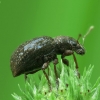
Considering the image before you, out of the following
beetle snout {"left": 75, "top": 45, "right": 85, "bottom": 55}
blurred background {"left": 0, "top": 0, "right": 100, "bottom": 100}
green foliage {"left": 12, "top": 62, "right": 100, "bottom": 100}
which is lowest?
green foliage {"left": 12, "top": 62, "right": 100, "bottom": 100}

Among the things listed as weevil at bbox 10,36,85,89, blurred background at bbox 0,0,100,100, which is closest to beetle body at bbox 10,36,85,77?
weevil at bbox 10,36,85,89

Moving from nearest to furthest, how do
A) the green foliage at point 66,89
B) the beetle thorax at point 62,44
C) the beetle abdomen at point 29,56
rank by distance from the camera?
the green foliage at point 66,89
the beetle abdomen at point 29,56
the beetle thorax at point 62,44

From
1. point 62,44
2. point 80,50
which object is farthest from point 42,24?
point 80,50

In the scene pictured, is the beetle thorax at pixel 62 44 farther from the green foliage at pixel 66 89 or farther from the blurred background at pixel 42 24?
the green foliage at pixel 66 89

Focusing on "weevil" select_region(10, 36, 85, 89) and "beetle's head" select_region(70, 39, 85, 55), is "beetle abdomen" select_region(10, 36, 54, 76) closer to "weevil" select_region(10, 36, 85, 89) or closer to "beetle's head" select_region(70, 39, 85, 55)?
"weevil" select_region(10, 36, 85, 89)

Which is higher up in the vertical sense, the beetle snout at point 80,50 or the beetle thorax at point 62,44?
the beetle thorax at point 62,44

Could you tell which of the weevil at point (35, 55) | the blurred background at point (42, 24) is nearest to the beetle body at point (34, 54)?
the weevil at point (35, 55)

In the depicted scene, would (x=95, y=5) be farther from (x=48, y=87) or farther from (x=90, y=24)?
(x=48, y=87)
